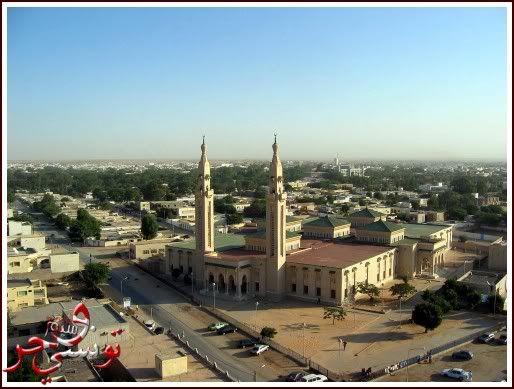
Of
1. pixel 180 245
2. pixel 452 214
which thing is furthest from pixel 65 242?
pixel 452 214

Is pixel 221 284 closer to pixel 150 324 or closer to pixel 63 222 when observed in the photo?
pixel 150 324

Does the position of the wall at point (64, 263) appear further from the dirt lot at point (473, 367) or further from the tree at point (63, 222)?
the dirt lot at point (473, 367)

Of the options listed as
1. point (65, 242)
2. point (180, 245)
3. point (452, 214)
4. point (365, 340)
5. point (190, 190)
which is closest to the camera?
point (365, 340)

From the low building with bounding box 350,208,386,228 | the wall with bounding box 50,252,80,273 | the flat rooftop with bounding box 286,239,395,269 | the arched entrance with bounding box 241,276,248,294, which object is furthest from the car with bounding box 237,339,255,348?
the low building with bounding box 350,208,386,228

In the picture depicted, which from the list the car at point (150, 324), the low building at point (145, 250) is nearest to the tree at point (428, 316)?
the car at point (150, 324)

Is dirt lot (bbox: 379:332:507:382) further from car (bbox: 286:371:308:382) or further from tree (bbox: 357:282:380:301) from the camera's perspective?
tree (bbox: 357:282:380:301)

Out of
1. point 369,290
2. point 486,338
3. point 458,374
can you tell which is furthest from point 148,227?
point 458,374

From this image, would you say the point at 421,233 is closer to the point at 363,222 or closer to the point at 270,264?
the point at 363,222
